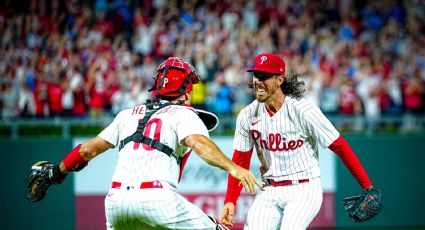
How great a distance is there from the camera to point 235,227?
11586mm

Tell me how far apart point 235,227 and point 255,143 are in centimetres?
534

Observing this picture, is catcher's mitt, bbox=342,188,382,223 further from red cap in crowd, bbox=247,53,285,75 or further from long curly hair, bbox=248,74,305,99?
red cap in crowd, bbox=247,53,285,75

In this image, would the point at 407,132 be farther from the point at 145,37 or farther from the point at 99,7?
the point at 99,7

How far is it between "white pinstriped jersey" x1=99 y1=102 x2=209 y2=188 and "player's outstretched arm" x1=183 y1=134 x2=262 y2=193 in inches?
2.8

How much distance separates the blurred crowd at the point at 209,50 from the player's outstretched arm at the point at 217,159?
7.70 m

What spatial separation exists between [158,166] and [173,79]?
0.75 m

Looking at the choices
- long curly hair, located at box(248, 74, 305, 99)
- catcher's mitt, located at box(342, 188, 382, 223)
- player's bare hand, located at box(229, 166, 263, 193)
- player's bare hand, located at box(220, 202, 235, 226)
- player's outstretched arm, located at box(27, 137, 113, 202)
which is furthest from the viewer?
long curly hair, located at box(248, 74, 305, 99)

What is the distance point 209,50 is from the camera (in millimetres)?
15266

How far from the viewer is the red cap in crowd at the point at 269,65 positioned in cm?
612

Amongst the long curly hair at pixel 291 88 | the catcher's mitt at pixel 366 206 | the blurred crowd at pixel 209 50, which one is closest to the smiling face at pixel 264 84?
the long curly hair at pixel 291 88

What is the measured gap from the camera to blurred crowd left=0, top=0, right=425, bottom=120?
13.9 meters

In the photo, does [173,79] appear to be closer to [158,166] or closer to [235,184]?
[158,166]

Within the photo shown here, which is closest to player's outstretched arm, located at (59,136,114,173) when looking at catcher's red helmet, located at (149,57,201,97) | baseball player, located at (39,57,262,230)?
baseball player, located at (39,57,262,230)

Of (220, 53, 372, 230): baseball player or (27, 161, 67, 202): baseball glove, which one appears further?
(220, 53, 372, 230): baseball player
